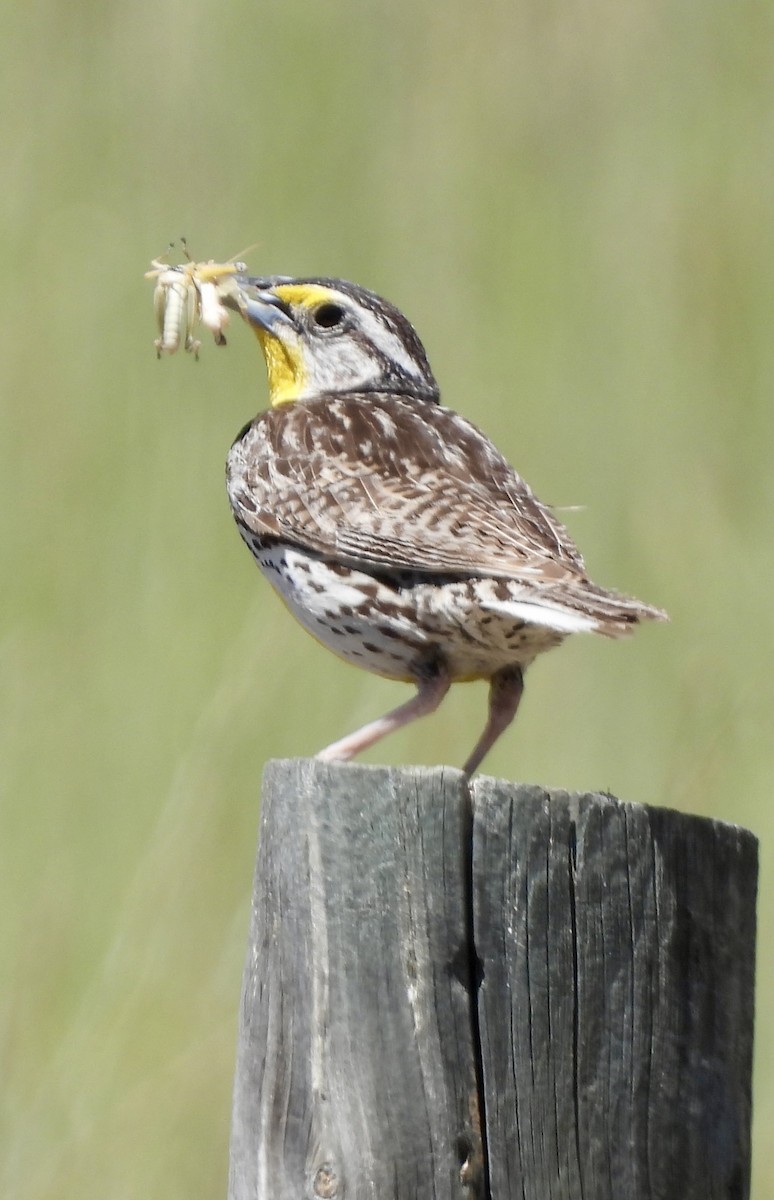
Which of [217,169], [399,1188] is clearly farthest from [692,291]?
[399,1188]

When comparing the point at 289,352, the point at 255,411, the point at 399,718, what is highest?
the point at 289,352

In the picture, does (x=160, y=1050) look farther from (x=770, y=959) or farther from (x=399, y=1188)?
(x=399, y=1188)

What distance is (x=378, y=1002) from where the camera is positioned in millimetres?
2324

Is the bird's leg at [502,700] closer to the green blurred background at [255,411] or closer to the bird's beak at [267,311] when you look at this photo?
the green blurred background at [255,411]

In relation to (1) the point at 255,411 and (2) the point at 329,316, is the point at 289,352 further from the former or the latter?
(1) the point at 255,411

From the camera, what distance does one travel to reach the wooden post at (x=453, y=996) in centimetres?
232

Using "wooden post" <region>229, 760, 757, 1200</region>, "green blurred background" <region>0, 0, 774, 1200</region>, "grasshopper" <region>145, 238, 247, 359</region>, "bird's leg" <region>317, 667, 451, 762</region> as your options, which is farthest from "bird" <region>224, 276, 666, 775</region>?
"wooden post" <region>229, 760, 757, 1200</region>

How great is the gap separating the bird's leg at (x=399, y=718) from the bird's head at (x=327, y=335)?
3.51ft

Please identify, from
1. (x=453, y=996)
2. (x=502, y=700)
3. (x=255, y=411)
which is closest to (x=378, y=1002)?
(x=453, y=996)

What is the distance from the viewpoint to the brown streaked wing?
350 cm

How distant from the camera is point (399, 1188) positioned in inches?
90.5

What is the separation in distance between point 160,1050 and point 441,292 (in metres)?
2.16

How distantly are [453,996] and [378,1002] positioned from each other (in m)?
0.10

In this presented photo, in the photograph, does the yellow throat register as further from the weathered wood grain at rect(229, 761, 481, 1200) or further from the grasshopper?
the weathered wood grain at rect(229, 761, 481, 1200)
